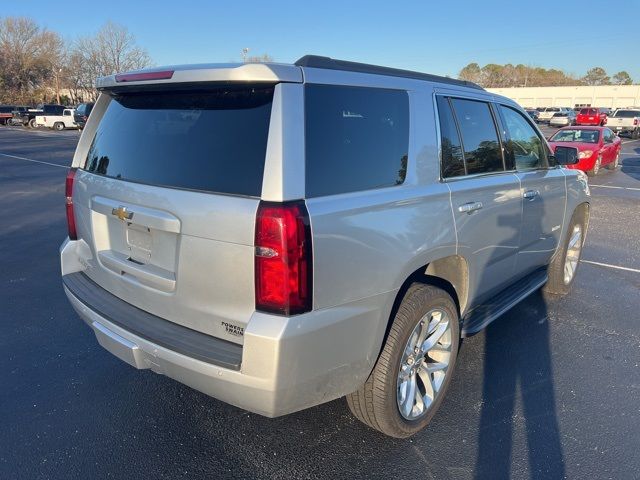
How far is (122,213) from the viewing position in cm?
260

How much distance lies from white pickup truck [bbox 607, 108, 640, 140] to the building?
34.8 meters

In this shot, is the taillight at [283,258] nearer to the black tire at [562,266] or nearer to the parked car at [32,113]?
the black tire at [562,266]

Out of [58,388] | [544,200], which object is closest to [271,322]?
[58,388]

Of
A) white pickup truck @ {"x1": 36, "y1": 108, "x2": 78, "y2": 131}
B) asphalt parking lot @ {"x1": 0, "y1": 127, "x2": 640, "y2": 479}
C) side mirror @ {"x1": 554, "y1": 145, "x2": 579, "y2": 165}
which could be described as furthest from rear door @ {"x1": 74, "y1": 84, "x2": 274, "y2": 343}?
white pickup truck @ {"x1": 36, "y1": 108, "x2": 78, "y2": 131}

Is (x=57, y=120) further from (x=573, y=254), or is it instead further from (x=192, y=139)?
(x=192, y=139)

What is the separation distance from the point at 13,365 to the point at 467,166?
351 cm

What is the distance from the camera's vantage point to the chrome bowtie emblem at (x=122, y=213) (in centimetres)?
256

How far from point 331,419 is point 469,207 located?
5.15ft

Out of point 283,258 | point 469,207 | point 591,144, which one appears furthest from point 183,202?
point 591,144

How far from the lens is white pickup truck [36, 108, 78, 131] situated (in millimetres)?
38406

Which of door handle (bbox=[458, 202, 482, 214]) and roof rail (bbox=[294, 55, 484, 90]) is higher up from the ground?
roof rail (bbox=[294, 55, 484, 90])

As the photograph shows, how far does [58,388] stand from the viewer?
3320 mm

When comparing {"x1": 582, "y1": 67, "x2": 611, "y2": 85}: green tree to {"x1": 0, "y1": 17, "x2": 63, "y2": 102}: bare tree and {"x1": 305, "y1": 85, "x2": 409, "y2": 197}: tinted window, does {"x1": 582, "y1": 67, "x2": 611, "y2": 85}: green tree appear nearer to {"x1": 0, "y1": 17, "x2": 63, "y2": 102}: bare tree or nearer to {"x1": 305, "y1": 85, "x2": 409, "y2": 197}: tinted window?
{"x1": 0, "y1": 17, "x2": 63, "y2": 102}: bare tree

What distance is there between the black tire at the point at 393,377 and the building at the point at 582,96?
247ft
